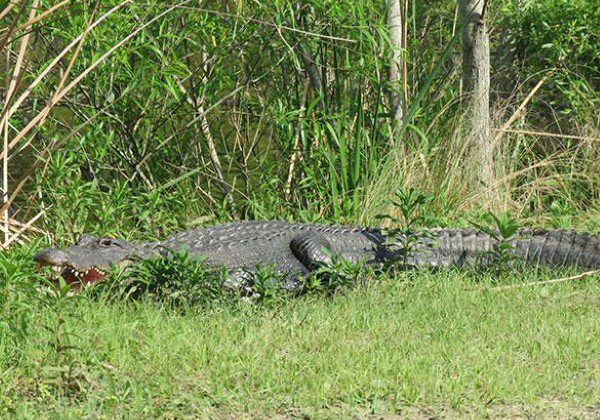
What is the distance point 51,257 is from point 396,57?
351 centimetres

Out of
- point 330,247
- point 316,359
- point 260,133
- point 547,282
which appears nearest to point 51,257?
point 330,247

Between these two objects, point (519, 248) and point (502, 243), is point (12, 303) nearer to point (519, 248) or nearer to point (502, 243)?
point (502, 243)

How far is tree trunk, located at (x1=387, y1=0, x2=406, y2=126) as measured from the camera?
816cm

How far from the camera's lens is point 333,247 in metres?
6.75

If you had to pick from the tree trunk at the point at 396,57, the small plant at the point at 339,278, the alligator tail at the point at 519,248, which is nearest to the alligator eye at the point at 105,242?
the small plant at the point at 339,278

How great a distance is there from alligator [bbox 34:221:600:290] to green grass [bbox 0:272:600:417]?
26.8 inches

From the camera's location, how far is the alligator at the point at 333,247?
638 centimetres

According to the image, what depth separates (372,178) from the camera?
782cm

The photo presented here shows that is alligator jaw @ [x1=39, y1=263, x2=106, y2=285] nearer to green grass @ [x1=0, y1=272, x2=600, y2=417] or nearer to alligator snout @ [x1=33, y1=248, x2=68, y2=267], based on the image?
alligator snout @ [x1=33, y1=248, x2=68, y2=267]

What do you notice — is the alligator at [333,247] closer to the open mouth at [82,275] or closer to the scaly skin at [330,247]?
the scaly skin at [330,247]

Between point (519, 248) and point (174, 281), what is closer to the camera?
point (174, 281)

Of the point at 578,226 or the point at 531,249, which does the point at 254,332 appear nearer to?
the point at 531,249

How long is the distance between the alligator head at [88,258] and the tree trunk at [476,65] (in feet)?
10.5

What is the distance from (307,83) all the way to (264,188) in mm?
959
